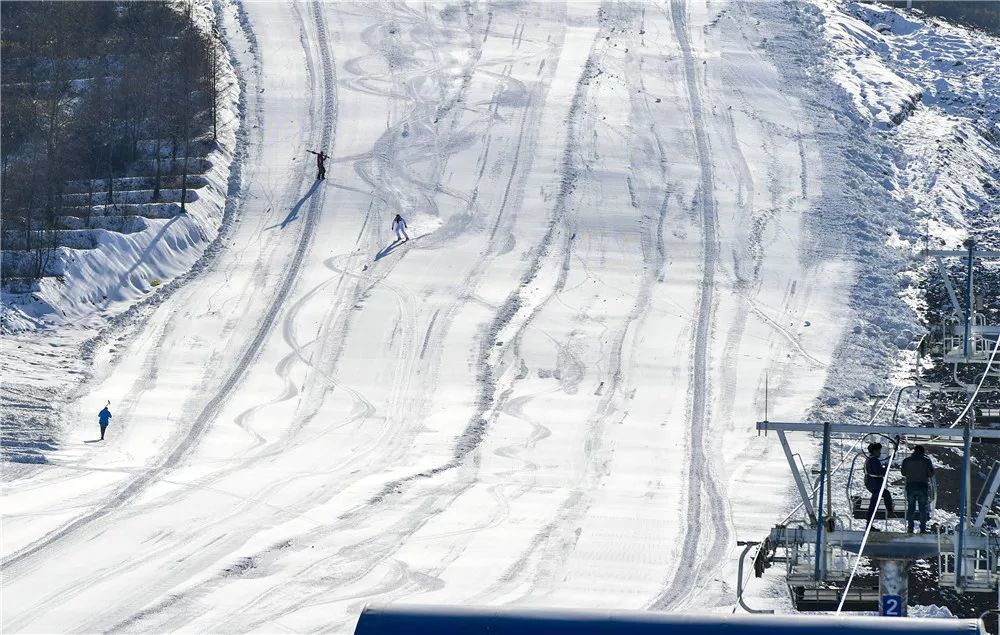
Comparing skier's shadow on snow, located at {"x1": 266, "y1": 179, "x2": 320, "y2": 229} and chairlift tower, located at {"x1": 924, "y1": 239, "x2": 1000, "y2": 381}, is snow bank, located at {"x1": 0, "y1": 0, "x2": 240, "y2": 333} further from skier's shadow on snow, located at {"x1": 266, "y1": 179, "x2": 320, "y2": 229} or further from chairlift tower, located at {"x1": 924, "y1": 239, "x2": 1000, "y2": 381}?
chairlift tower, located at {"x1": 924, "y1": 239, "x2": 1000, "y2": 381}

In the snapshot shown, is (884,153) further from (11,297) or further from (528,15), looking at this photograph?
(11,297)

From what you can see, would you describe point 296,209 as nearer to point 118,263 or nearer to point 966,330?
point 118,263

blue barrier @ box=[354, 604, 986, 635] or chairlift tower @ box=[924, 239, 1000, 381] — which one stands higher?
chairlift tower @ box=[924, 239, 1000, 381]

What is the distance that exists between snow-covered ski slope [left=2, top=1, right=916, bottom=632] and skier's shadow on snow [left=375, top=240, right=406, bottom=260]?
0.17 metres

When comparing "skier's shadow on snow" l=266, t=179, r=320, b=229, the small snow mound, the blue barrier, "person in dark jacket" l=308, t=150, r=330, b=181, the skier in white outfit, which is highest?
"person in dark jacket" l=308, t=150, r=330, b=181

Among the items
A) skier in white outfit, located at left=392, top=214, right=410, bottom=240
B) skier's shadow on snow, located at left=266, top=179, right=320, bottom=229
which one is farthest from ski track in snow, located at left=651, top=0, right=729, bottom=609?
skier's shadow on snow, located at left=266, top=179, right=320, bottom=229

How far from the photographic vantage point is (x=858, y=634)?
10023 mm

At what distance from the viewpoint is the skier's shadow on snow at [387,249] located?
38.2 meters

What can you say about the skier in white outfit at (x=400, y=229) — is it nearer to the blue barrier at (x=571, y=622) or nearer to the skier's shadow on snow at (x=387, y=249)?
the skier's shadow on snow at (x=387, y=249)

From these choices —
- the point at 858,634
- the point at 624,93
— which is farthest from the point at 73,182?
the point at 858,634

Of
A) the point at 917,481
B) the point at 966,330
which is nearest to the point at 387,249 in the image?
the point at 966,330

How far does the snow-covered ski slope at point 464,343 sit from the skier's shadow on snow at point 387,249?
0.17 metres

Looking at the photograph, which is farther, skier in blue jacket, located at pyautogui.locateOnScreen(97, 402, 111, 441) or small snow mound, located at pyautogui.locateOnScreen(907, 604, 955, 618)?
skier in blue jacket, located at pyautogui.locateOnScreen(97, 402, 111, 441)

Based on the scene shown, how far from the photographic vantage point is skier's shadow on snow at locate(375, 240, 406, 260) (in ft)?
125
